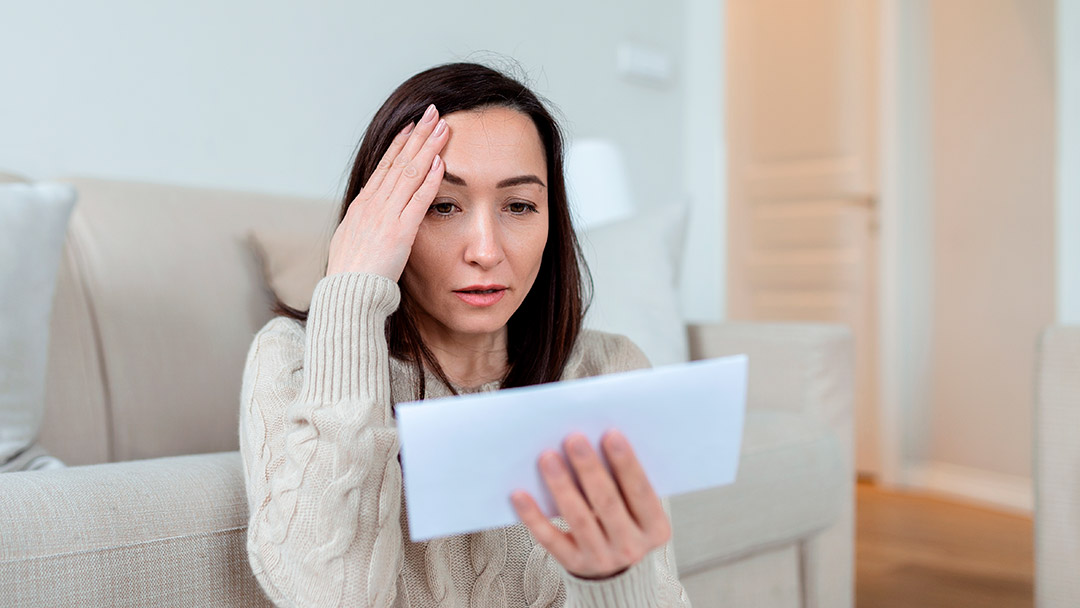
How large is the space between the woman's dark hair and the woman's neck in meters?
0.02

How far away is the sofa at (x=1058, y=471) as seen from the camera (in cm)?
161

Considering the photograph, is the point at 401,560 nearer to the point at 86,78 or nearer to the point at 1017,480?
the point at 86,78

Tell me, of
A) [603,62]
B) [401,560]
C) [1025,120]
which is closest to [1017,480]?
[1025,120]

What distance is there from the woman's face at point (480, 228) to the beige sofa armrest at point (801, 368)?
92 cm

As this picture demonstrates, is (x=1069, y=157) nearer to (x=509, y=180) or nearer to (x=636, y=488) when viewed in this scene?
(x=509, y=180)

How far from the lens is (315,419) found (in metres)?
0.82

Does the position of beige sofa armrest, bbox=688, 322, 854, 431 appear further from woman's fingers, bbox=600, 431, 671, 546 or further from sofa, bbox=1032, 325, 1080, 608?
woman's fingers, bbox=600, 431, 671, 546

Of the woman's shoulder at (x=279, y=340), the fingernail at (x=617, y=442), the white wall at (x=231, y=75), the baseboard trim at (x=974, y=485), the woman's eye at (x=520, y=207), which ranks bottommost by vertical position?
the baseboard trim at (x=974, y=485)

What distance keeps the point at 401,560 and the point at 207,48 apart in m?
1.29

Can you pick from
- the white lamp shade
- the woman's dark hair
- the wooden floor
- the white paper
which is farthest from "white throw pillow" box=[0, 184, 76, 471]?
the wooden floor

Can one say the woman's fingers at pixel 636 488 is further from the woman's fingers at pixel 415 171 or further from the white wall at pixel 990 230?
the white wall at pixel 990 230

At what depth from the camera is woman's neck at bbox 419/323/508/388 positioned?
3.41 feet

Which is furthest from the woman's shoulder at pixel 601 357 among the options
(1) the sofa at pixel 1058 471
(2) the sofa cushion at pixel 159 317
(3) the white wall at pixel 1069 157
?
(3) the white wall at pixel 1069 157

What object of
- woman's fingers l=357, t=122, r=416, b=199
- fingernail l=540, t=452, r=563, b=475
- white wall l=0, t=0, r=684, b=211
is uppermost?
white wall l=0, t=0, r=684, b=211
